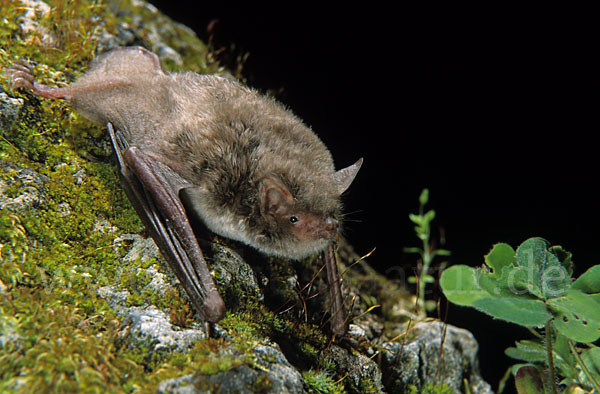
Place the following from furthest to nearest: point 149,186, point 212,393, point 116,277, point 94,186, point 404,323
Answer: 1. point 404,323
2. point 94,186
3. point 149,186
4. point 116,277
5. point 212,393

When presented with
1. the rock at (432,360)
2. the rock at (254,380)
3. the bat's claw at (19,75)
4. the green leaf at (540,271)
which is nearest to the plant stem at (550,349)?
the green leaf at (540,271)

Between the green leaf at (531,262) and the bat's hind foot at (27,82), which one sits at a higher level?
A: the green leaf at (531,262)

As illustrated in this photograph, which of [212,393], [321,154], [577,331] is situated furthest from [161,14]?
[577,331]

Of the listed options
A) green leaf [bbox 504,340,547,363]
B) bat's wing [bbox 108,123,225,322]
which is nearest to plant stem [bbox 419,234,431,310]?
green leaf [bbox 504,340,547,363]

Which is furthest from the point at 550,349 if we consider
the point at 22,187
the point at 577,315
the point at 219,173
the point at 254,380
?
the point at 22,187

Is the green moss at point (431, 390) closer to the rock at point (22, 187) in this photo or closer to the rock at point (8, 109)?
the rock at point (22, 187)

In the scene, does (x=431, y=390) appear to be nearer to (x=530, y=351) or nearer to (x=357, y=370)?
(x=357, y=370)

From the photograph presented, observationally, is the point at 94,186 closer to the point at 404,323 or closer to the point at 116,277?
the point at 116,277
